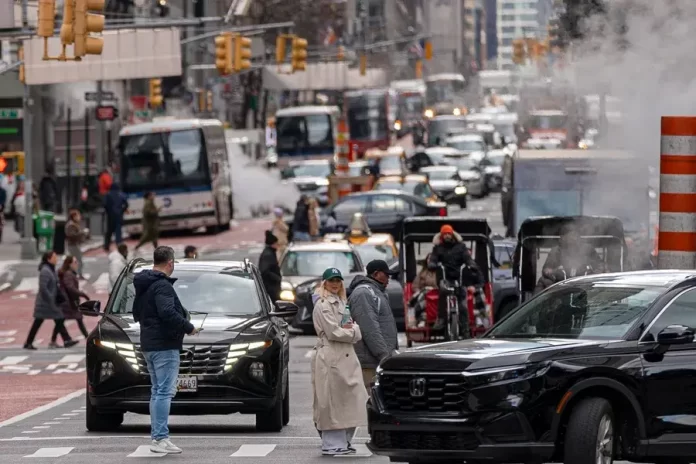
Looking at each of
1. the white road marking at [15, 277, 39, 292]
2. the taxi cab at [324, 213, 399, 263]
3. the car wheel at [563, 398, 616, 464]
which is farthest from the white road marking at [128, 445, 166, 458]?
the white road marking at [15, 277, 39, 292]


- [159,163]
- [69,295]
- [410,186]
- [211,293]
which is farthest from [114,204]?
[211,293]

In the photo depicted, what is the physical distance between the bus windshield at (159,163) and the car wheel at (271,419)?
36.3 m

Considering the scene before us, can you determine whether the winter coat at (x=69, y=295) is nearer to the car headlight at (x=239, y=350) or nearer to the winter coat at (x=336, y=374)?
the car headlight at (x=239, y=350)

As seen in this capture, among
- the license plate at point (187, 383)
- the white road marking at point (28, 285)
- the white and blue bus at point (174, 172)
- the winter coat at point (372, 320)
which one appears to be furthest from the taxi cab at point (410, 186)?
→ the winter coat at point (372, 320)

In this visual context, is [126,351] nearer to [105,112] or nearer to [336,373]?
[336,373]

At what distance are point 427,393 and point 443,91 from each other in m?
137

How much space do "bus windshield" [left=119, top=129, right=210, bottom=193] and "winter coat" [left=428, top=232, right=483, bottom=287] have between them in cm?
2854

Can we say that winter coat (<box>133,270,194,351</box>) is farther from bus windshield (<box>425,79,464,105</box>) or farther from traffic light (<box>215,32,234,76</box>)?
bus windshield (<box>425,79,464,105</box>)

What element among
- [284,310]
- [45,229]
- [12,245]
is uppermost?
[284,310]

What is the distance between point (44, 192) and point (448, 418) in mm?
45828

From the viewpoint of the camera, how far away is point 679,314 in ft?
40.9

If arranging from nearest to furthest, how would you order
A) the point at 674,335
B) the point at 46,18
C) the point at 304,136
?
the point at 674,335, the point at 46,18, the point at 304,136

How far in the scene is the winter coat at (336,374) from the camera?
14.4 metres

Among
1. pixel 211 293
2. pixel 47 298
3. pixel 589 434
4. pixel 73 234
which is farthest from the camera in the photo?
pixel 73 234
